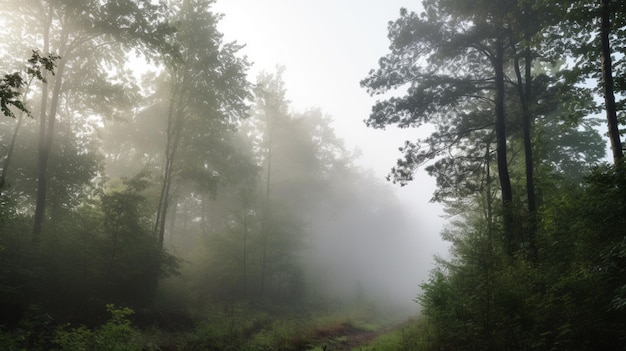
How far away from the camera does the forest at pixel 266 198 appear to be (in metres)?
7.97

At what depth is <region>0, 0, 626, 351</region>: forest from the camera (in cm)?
797

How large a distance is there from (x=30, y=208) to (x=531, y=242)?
22.8m

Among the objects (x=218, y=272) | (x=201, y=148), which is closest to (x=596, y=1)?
(x=201, y=148)

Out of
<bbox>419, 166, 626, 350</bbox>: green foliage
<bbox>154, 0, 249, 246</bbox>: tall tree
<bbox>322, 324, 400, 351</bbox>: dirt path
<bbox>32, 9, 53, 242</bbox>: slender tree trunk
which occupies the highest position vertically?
<bbox>154, 0, 249, 246</bbox>: tall tree

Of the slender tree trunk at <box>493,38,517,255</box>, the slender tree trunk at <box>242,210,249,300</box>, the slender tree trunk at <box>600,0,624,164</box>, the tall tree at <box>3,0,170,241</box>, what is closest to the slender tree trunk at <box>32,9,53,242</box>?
the tall tree at <box>3,0,170,241</box>

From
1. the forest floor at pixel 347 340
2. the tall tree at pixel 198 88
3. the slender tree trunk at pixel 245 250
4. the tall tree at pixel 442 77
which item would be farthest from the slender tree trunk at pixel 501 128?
the slender tree trunk at pixel 245 250

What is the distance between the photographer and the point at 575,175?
20859 mm

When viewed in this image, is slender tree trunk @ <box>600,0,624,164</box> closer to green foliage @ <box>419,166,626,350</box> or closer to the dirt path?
green foliage @ <box>419,166,626,350</box>

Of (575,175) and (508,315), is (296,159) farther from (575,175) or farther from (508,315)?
(508,315)

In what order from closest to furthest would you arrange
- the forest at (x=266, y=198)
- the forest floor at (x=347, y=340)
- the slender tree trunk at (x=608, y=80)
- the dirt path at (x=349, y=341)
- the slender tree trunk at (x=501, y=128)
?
the forest at (x=266, y=198), the slender tree trunk at (x=608, y=80), the forest floor at (x=347, y=340), the dirt path at (x=349, y=341), the slender tree trunk at (x=501, y=128)

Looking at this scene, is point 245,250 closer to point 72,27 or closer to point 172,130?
point 172,130

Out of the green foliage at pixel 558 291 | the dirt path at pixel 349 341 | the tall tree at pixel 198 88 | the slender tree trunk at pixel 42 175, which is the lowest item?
the dirt path at pixel 349 341

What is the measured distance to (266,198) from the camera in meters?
26.8

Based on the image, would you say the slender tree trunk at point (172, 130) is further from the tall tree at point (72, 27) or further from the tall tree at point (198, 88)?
the tall tree at point (72, 27)
